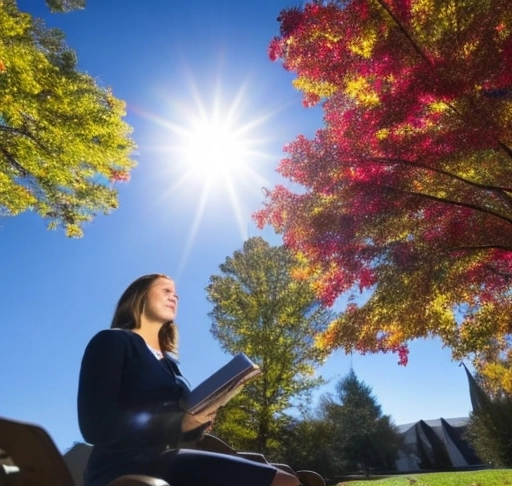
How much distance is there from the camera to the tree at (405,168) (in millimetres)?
5387

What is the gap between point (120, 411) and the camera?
1.19 meters

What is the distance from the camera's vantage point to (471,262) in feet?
23.6

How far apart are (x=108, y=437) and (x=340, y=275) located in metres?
6.85

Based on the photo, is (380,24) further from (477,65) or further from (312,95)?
(312,95)

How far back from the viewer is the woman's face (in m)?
1.74

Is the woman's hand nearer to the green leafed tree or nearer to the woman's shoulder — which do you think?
the woman's shoulder

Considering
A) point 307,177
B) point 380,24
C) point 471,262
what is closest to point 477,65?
point 380,24

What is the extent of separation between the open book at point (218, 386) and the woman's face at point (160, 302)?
1.65 feet

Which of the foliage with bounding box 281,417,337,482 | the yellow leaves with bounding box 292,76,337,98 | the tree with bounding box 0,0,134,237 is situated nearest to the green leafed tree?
the foliage with bounding box 281,417,337,482

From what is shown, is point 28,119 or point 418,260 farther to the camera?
point 28,119

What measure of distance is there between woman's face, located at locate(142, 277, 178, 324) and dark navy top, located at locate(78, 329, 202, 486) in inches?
15.4

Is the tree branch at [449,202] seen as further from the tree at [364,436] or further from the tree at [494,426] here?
the tree at [364,436]

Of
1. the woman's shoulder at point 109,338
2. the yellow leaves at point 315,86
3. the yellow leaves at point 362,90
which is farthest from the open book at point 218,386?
the yellow leaves at point 315,86

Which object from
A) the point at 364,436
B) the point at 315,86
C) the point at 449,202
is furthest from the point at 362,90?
the point at 364,436
